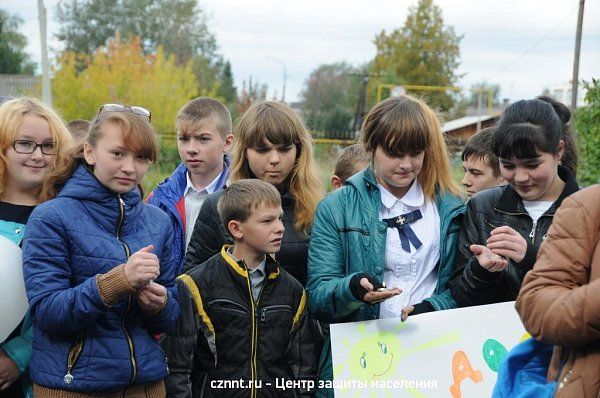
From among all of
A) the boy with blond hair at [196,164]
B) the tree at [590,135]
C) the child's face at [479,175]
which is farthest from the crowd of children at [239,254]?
the tree at [590,135]

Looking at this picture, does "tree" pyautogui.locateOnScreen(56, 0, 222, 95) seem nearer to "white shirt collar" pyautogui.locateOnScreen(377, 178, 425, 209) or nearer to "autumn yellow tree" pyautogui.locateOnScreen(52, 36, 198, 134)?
"autumn yellow tree" pyautogui.locateOnScreen(52, 36, 198, 134)

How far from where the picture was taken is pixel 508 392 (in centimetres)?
292

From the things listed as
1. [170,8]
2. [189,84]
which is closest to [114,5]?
[170,8]

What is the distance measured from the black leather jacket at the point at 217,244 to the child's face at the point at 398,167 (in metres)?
0.68

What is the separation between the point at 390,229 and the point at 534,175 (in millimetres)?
709

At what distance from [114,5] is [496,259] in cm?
7300

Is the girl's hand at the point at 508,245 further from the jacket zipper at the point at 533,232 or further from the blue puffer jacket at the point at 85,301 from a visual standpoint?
the blue puffer jacket at the point at 85,301

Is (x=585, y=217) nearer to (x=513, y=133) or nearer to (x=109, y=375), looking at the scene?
(x=513, y=133)

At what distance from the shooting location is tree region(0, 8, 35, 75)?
5666cm

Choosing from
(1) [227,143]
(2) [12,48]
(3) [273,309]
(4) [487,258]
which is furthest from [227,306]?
(2) [12,48]

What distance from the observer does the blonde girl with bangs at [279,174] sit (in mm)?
4652

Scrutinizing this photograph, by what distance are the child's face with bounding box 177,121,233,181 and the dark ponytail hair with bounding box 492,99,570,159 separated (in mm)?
2075

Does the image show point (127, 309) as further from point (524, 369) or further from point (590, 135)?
point (590, 135)

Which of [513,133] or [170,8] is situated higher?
[170,8]
